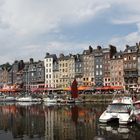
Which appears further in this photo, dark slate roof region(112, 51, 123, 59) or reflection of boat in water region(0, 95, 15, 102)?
dark slate roof region(112, 51, 123, 59)

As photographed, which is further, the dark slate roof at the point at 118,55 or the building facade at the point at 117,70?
the dark slate roof at the point at 118,55

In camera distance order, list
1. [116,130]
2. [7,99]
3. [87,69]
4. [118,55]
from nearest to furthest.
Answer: [116,130], [7,99], [118,55], [87,69]

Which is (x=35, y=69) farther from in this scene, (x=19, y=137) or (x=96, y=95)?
(x=19, y=137)

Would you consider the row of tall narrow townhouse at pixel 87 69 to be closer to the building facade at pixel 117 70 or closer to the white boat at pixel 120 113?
the building facade at pixel 117 70

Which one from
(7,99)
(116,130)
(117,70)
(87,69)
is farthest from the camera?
(87,69)

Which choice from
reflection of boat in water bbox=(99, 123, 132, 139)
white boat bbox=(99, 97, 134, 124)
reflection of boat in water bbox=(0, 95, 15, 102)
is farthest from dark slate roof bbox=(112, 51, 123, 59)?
reflection of boat in water bbox=(99, 123, 132, 139)

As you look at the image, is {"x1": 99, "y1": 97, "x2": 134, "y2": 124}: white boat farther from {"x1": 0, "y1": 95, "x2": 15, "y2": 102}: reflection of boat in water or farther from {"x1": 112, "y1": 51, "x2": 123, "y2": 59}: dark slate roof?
{"x1": 112, "y1": 51, "x2": 123, "y2": 59}: dark slate roof

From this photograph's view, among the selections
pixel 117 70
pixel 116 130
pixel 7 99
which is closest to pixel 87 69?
pixel 117 70

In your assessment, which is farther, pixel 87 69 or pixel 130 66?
pixel 87 69

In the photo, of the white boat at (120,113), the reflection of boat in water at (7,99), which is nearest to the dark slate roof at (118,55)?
the reflection of boat in water at (7,99)

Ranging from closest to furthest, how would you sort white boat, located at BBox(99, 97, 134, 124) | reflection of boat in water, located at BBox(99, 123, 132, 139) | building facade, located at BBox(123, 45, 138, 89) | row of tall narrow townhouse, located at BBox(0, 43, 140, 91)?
reflection of boat in water, located at BBox(99, 123, 132, 139), white boat, located at BBox(99, 97, 134, 124), building facade, located at BBox(123, 45, 138, 89), row of tall narrow townhouse, located at BBox(0, 43, 140, 91)

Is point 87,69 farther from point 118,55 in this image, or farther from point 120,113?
point 120,113

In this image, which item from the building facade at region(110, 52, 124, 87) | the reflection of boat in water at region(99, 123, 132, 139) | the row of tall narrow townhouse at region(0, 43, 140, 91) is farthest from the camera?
the building facade at region(110, 52, 124, 87)

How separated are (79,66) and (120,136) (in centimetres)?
9511
